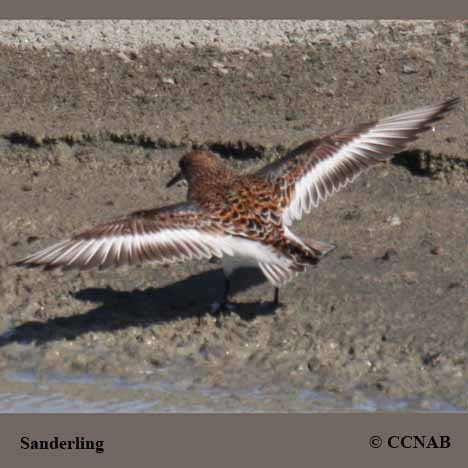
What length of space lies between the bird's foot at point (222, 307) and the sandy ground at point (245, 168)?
4 centimetres

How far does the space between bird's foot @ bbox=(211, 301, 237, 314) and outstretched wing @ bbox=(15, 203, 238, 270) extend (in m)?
0.50

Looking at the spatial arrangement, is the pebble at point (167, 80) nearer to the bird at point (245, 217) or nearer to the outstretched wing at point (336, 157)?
the bird at point (245, 217)

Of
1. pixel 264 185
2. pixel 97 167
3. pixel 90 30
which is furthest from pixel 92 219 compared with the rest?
pixel 90 30

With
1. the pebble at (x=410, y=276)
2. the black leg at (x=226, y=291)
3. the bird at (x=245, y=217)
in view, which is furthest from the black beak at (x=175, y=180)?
the pebble at (x=410, y=276)

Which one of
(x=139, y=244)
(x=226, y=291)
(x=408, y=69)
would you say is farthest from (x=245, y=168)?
(x=139, y=244)

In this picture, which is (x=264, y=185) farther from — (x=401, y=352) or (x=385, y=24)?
(x=385, y=24)

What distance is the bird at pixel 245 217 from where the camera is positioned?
626 cm

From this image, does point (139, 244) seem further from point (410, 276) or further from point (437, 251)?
point (437, 251)

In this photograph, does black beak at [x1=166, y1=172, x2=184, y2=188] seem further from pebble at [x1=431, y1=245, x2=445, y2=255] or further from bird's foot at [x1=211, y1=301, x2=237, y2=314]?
pebble at [x1=431, y1=245, x2=445, y2=255]

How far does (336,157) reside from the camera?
724cm

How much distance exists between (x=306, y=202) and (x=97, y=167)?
6.83 ft

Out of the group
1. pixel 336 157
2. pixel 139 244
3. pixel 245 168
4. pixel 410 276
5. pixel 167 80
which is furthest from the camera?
pixel 167 80

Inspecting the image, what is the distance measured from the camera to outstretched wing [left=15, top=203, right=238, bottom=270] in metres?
6.20

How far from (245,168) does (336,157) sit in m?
1.24
